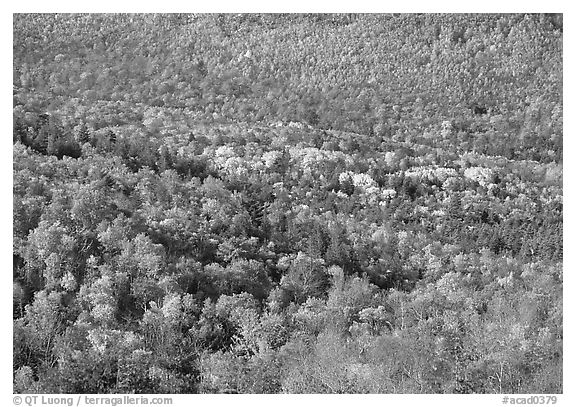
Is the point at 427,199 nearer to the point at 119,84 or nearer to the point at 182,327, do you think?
the point at 182,327

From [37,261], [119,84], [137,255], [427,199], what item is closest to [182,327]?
[137,255]

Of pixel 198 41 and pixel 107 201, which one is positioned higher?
pixel 198 41

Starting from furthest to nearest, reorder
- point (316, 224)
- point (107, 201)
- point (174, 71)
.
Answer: point (174, 71)
point (316, 224)
point (107, 201)

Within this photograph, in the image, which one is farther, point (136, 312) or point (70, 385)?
point (136, 312)
